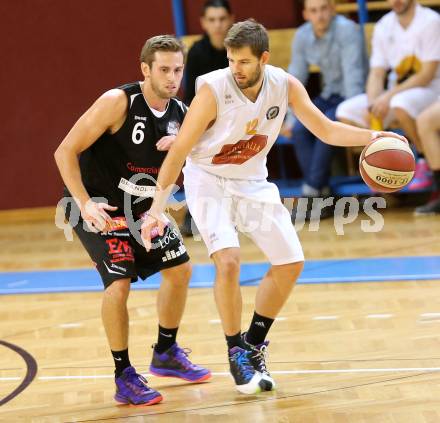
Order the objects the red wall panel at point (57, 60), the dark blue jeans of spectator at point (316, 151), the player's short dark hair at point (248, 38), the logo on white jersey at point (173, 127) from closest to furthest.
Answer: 1. the player's short dark hair at point (248, 38)
2. the logo on white jersey at point (173, 127)
3. the dark blue jeans of spectator at point (316, 151)
4. the red wall panel at point (57, 60)

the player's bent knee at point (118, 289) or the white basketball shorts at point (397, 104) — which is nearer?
the player's bent knee at point (118, 289)

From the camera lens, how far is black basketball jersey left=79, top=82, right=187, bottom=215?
4.35 meters

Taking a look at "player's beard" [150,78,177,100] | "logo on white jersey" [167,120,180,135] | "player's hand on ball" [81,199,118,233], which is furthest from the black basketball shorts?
"player's beard" [150,78,177,100]

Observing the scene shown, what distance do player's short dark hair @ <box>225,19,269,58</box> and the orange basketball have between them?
0.65 m

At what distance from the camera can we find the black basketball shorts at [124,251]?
4.25 metres

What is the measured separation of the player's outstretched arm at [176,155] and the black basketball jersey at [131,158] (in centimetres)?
29

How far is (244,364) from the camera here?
427 cm

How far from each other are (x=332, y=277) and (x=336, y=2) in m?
3.60

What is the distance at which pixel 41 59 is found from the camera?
923 centimetres

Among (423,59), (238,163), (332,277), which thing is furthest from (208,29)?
(238,163)

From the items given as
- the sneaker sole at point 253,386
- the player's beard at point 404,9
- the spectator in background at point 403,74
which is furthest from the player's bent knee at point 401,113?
the sneaker sole at point 253,386

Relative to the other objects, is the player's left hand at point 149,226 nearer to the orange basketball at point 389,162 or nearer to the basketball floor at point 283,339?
the basketball floor at point 283,339

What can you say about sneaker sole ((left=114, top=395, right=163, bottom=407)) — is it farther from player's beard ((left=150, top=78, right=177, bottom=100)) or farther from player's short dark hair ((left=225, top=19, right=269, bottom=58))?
player's short dark hair ((left=225, top=19, right=269, bottom=58))

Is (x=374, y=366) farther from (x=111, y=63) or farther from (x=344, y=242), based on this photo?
(x=111, y=63)
